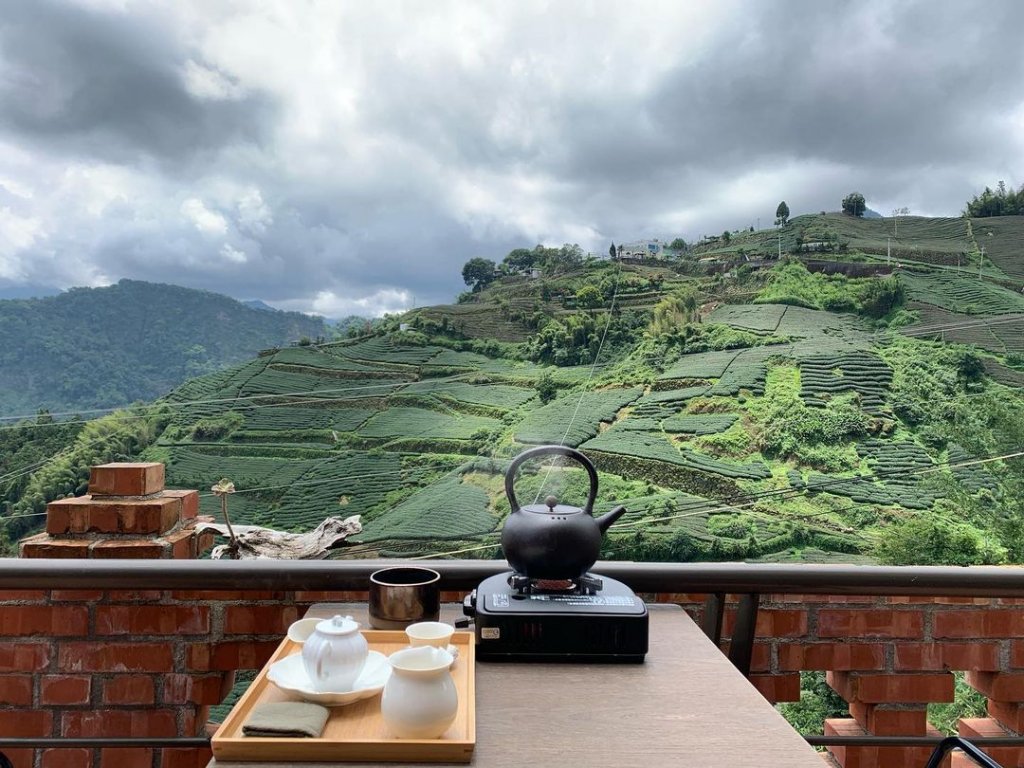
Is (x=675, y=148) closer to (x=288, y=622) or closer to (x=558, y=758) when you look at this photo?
(x=288, y=622)

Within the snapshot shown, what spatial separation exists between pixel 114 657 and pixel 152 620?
106mm

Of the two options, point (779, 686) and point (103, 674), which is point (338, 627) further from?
point (779, 686)

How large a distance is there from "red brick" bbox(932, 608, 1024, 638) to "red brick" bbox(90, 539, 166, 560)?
1.81 meters

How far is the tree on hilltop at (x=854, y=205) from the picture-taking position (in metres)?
4.37

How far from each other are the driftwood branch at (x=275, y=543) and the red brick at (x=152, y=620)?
0.98ft

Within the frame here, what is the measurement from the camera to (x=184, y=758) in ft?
4.66

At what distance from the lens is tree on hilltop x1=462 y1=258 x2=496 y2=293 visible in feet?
13.0

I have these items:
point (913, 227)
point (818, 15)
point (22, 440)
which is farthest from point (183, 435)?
point (913, 227)

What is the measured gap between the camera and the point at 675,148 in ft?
12.9

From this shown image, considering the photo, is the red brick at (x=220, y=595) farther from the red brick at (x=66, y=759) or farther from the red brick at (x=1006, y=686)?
the red brick at (x=1006, y=686)

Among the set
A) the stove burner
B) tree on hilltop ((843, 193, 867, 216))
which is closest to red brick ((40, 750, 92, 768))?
the stove burner

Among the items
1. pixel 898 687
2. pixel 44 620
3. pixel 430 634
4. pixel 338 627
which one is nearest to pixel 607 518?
pixel 430 634

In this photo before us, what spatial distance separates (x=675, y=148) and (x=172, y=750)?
3.76 meters

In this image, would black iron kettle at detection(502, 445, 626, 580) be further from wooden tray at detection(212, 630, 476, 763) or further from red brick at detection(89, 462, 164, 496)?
red brick at detection(89, 462, 164, 496)
